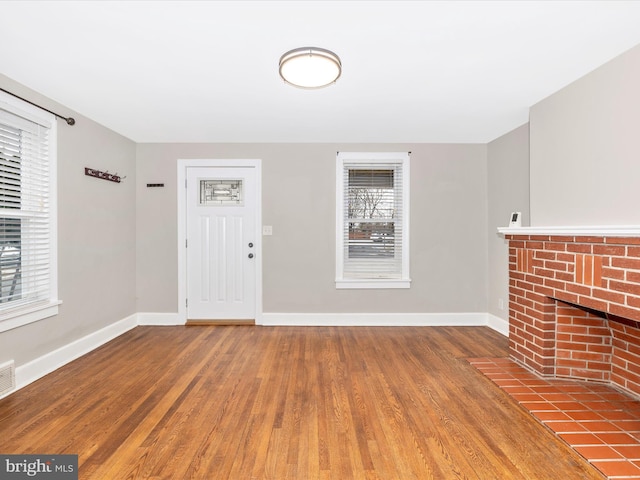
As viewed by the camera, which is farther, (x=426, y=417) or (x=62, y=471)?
(x=426, y=417)

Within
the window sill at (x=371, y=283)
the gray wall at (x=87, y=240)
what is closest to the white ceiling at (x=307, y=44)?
the gray wall at (x=87, y=240)

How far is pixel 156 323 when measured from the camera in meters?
4.38

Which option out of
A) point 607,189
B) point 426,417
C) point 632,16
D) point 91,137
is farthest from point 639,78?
point 91,137

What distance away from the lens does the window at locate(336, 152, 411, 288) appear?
439 cm

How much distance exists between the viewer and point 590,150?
8.14 feet

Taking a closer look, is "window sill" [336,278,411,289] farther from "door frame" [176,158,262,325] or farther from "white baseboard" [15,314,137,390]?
"white baseboard" [15,314,137,390]

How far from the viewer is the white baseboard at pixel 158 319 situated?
438 cm

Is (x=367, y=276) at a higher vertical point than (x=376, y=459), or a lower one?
higher

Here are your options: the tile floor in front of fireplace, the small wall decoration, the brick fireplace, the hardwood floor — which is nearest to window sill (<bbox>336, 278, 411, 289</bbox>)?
the hardwood floor

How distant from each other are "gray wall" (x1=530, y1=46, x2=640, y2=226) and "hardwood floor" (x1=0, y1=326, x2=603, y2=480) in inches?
59.1

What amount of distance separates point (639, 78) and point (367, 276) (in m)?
3.09

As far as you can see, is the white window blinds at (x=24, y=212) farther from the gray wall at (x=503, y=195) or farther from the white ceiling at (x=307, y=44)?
the gray wall at (x=503, y=195)

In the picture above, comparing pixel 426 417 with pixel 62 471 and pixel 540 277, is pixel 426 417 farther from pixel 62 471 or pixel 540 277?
pixel 62 471

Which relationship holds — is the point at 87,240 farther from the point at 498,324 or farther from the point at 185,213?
the point at 498,324
